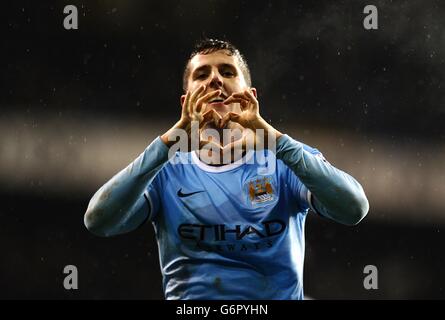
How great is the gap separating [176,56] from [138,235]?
3.48 ft

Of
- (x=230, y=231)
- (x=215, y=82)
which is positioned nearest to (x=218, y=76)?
(x=215, y=82)

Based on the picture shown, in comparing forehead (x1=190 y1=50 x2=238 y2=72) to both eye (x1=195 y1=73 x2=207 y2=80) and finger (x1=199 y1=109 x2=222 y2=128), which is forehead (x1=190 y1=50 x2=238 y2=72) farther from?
finger (x1=199 y1=109 x2=222 y2=128)

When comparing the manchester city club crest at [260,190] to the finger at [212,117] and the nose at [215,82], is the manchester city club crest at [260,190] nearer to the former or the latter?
the finger at [212,117]

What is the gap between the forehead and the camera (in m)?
2.49

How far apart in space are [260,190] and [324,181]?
0.32 m

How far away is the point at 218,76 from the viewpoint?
95.7 inches

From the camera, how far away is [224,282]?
85.1 inches

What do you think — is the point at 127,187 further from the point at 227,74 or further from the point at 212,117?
the point at 227,74

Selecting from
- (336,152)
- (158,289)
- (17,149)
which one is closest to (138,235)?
(158,289)

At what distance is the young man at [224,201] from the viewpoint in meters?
2.05

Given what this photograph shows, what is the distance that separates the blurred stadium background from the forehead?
1264 millimetres
